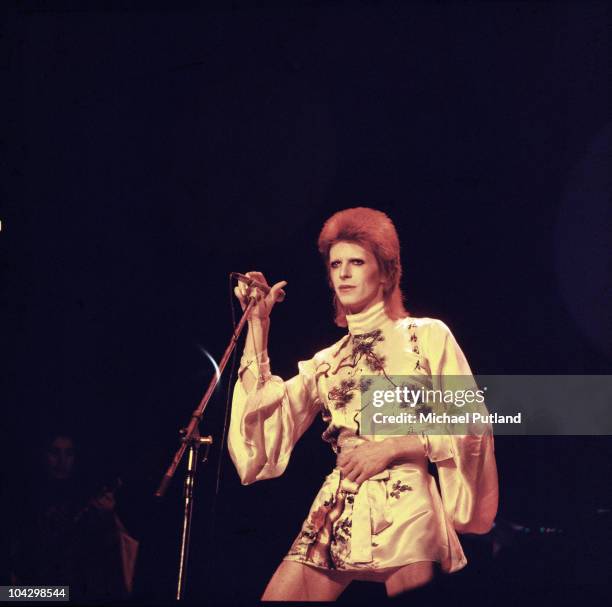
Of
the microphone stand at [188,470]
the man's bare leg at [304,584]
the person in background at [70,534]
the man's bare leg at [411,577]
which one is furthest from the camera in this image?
the person in background at [70,534]

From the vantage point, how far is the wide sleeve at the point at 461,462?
3246 mm

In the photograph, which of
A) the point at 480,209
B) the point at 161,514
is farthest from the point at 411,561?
the point at 480,209

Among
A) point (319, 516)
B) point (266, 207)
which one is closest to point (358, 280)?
point (266, 207)

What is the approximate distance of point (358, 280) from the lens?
11.5 feet

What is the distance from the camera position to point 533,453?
3.42m

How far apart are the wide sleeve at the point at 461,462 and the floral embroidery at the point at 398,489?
164mm

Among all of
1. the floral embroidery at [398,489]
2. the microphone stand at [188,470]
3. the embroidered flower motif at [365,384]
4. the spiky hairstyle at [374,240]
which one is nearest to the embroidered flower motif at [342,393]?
the embroidered flower motif at [365,384]

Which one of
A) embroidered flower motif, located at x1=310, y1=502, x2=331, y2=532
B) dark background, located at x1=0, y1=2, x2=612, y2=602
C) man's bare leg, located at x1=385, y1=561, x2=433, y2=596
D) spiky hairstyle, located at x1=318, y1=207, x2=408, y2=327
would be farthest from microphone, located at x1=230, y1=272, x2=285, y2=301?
man's bare leg, located at x1=385, y1=561, x2=433, y2=596

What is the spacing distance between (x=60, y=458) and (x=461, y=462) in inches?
Answer: 70.1

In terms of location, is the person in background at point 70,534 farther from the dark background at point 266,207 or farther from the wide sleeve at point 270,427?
the wide sleeve at point 270,427

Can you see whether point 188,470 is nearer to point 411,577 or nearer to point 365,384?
point 365,384

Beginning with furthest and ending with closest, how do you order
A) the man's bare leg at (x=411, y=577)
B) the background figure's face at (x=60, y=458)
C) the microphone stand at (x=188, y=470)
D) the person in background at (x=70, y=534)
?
the background figure's face at (x=60, y=458) → the person in background at (x=70, y=534) → the microphone stand at (x=188, y=470) → the man's bare leg at (x=411, y=577)

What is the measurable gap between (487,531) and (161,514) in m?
1.41

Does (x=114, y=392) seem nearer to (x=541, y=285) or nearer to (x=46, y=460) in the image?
(x=46, y=460)
